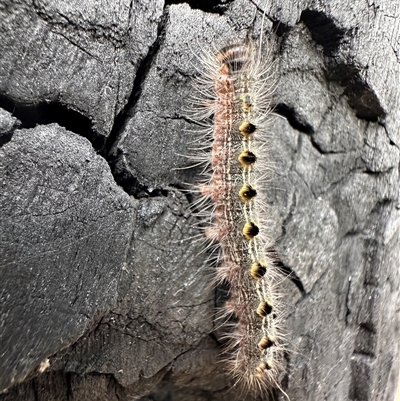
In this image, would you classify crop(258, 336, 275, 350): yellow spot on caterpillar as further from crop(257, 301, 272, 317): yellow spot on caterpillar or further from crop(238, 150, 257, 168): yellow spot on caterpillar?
crop(238, 150, 257, 168): yellow spot on caterpillar

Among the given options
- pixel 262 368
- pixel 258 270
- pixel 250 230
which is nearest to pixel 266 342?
pixel 262 368

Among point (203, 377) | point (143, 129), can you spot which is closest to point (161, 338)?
point (203, 377)

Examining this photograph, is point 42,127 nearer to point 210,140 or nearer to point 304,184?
point 210,140

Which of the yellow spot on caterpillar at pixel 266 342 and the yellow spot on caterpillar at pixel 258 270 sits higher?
the yellow spot on caterpillar at pixel 258 270

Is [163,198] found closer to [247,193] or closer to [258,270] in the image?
[247,193]

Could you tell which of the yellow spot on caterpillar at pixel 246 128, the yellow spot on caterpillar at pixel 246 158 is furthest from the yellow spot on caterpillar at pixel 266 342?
the yellow spot on caterpillar at pixel 246 128

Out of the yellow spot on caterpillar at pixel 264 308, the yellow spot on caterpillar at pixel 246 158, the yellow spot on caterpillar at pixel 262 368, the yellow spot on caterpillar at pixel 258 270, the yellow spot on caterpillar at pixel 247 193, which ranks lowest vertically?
the yellow spot on caterpillar at pixel 262 368

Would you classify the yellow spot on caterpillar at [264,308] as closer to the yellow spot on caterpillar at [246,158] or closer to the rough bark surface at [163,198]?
the rough bark surface at [163,198]
